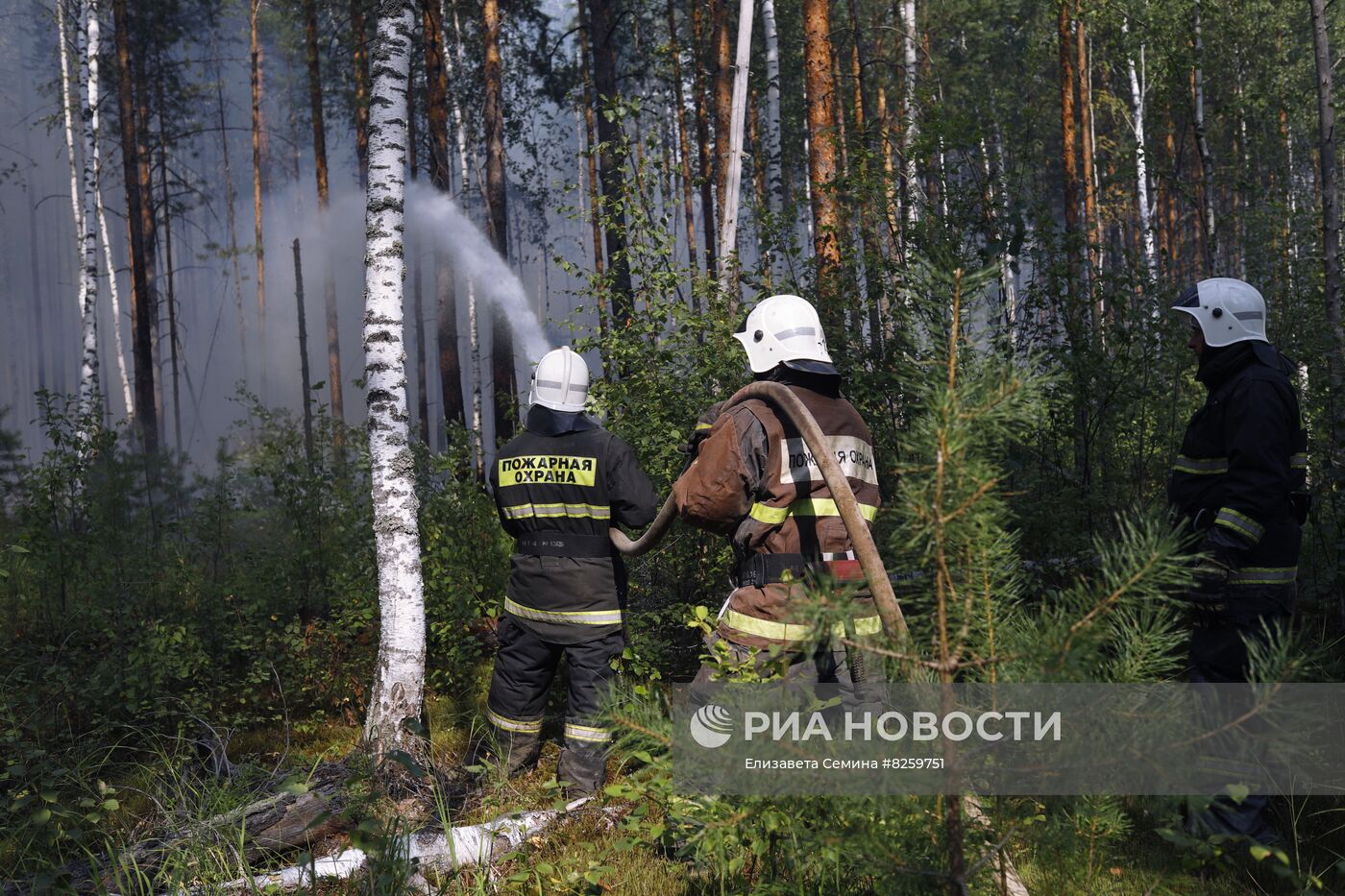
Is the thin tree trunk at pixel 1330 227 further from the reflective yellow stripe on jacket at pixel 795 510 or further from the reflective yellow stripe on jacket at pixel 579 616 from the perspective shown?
the reflective yellow stripe on jacket at pixel 579 616

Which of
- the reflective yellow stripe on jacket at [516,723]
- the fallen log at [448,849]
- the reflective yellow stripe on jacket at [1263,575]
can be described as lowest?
the fallen log at [448,849]

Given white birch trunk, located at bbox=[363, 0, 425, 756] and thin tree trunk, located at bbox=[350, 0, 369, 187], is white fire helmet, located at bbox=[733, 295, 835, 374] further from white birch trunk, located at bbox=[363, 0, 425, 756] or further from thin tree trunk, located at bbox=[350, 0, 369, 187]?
thin tree trunk, located at bbox=[350, 0, 369, 187]

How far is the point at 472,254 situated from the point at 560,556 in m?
18.9

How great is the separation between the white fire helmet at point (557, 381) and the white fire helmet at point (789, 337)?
1.41 metres

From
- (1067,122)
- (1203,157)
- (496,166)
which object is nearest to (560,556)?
(1203,157)

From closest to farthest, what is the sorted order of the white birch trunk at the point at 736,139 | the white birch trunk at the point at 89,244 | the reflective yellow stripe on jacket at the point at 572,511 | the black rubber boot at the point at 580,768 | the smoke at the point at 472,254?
the black rubber boot at the point at 580,768, the reflective yellow stripe on jacket at the point at 572,511, the white birch trunk at the point at 736,139, the white birch trunk at the point at 89,244, the smoke at the point at 472,254

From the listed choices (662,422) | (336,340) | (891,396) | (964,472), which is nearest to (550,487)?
(662,422)

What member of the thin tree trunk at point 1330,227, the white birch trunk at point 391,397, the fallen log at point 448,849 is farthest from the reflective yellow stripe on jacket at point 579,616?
the thin tree trunk at point 1330,227

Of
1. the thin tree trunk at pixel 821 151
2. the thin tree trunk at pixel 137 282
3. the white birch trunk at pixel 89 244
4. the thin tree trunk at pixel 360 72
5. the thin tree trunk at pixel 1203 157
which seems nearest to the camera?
the thin tree trunk at pixel 821 151

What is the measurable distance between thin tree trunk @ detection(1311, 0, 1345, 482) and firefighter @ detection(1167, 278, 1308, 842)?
2237 mm

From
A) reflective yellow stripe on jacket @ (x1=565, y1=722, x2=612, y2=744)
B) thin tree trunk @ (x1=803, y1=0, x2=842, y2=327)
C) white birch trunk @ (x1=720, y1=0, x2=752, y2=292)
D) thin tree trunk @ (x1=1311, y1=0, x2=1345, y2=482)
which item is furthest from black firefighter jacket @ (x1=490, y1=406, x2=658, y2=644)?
thin tree trunk @ (x1=1311, y1=0, x2=1345, y2=482)

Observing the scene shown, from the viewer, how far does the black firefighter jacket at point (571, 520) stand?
4.65 m

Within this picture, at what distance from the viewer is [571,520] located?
473 cm

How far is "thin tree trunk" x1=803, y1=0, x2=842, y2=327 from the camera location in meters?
6.66
